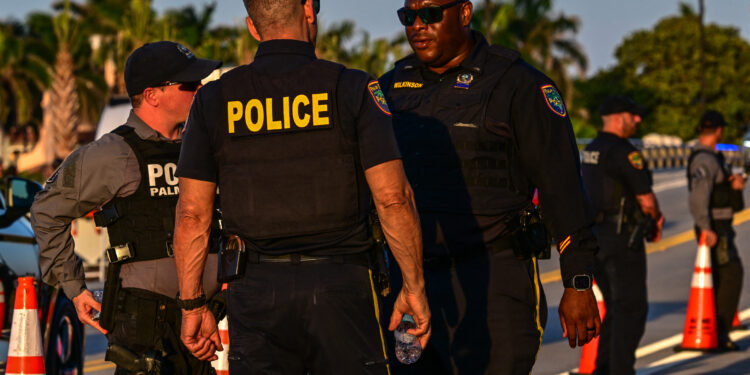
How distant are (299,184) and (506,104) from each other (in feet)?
4.32

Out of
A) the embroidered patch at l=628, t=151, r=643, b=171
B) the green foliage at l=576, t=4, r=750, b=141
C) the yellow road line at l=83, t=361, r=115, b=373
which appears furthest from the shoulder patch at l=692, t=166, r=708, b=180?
the green foliage at l=576, t=4, r=750, b=141

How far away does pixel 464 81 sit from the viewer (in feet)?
17.7

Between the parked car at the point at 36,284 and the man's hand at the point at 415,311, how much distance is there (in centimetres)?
396

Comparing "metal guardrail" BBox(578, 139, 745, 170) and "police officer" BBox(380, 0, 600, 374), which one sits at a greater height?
"metal guardrail" BBox(578, 139, 745, 170)

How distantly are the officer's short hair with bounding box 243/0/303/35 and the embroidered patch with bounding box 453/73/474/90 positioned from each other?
45.8 inches

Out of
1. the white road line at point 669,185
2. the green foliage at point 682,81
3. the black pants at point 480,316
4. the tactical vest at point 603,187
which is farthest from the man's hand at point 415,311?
the green foliage at point 682,81

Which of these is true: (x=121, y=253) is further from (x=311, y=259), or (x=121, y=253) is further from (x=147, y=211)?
(x=311, y=259)

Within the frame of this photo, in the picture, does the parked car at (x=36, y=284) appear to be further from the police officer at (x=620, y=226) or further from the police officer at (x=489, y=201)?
the police officer at (x=620, y=226)

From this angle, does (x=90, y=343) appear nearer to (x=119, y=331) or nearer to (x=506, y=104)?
(x=119, y=331)

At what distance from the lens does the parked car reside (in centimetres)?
788

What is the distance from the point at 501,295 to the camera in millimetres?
5203

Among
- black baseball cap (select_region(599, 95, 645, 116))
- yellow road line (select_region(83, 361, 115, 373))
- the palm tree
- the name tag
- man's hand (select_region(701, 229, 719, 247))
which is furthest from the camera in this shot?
the palm tree

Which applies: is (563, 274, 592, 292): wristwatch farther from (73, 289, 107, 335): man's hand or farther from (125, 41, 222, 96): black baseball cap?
(73, 289, 107, 335): man's hand

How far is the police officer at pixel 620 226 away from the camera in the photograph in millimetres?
9062
